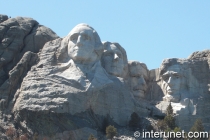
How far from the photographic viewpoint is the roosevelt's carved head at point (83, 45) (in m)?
37.8

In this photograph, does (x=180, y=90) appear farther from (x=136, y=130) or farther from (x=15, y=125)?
(x=15, y=125)

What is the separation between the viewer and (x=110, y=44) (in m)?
40.2

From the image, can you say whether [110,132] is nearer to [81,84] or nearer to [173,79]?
[81,84]

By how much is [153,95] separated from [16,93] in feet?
21.8

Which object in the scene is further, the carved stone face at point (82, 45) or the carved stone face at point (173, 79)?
the carved stone face at point (173, 79)

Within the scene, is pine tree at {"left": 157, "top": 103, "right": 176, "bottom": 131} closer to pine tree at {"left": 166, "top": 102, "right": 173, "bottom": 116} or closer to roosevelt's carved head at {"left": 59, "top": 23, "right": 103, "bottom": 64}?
pine tree at {"left": 166, "top": 102, "right": 173, "bottom": 116}

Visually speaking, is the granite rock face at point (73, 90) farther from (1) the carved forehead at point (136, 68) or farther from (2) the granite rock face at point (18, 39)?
(1) the carved forehead at point (136, 68)

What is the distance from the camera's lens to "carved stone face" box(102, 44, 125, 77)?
39.6 m

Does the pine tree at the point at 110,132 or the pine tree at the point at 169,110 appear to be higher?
the pine tree at the point at 169,110

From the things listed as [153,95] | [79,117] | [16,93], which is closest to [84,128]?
[79,117]

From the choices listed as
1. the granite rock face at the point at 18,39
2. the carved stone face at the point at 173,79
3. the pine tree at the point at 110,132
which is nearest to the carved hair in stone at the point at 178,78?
the carved stone face at the point at 173,79

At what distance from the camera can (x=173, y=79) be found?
132 ft

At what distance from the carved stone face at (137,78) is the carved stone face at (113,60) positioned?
3.38ft

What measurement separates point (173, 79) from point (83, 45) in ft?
15.0
